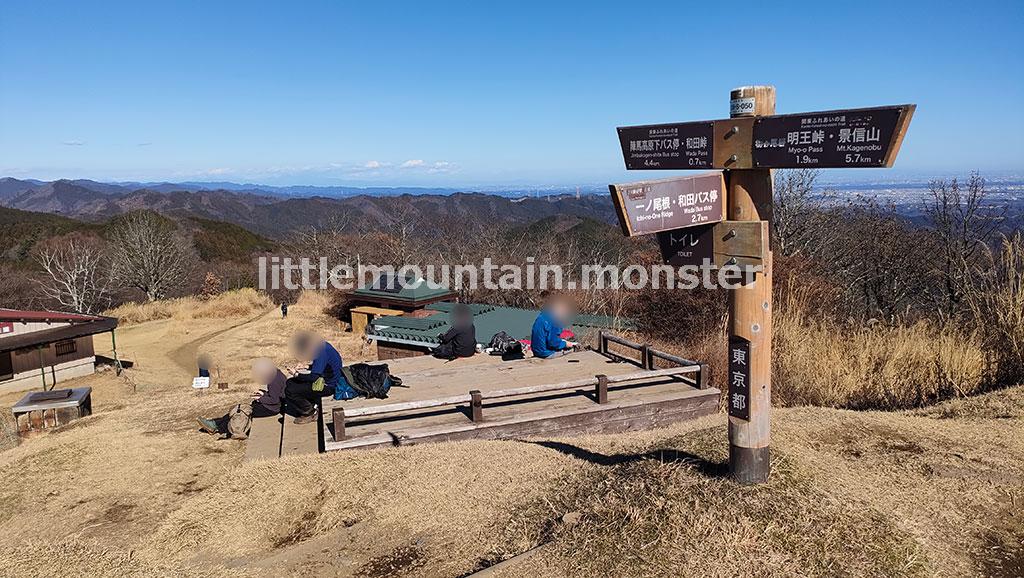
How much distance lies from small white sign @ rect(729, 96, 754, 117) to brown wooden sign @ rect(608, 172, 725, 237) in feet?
1.39

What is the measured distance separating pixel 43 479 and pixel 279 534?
190 inches

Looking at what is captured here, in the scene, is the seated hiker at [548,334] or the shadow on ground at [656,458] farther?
the seated hiker at [548,334]

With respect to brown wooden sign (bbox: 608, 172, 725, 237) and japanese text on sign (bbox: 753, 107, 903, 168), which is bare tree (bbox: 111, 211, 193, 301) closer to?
brown wooden sign (bbox: 608, 172, 725, 237)

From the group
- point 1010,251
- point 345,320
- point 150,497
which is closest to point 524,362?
point 150,497

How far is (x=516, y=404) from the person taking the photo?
8391mm

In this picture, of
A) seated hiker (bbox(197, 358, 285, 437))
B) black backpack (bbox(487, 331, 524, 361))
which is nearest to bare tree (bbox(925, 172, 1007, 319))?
black backpack (bbox(487, 331, 524, 361))

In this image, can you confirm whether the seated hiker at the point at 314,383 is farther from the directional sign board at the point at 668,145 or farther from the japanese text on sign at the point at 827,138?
the japanese text on sign at the point at 827,138

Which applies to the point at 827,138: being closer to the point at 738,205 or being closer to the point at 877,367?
the point at 738,205

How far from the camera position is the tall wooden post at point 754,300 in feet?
14.3

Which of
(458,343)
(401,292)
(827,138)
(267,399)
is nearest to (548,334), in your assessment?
(458,343)

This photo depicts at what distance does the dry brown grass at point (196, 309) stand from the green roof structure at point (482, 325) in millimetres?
13246

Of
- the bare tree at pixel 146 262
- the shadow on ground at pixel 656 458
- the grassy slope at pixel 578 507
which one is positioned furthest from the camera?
the bare tree at pixel 146 262

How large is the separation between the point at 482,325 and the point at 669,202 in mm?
10746

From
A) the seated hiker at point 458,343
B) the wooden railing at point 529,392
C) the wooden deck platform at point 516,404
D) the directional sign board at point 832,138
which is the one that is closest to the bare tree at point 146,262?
the seated hiker at point 458,343
